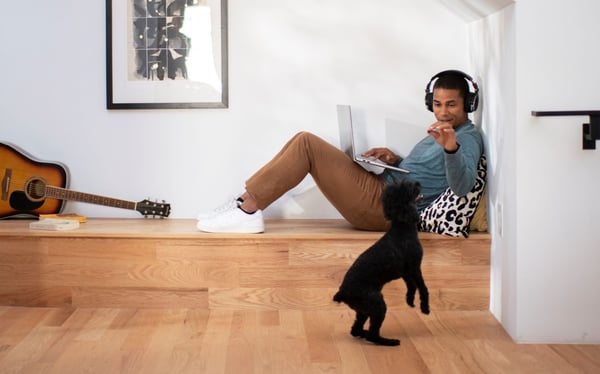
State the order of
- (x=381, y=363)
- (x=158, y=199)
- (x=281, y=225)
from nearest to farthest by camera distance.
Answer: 1. (x=381, y=363)
2. (x=281, y=225)
3. (x=158, y=199)

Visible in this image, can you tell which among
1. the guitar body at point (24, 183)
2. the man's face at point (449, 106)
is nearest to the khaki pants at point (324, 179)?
the man's face at point (449, 106)

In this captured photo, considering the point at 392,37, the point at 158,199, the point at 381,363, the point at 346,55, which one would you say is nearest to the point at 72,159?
the point at 158,199

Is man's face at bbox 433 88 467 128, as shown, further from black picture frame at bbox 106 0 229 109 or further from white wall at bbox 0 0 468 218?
black picture frame at bbox 106 0 229 109

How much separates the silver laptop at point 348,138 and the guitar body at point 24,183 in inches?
54.5

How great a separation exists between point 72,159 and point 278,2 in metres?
1.27

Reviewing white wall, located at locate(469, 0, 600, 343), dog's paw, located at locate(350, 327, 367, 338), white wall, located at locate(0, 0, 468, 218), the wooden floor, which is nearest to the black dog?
dog's paw, located at locate(350, 327, 367, 338)

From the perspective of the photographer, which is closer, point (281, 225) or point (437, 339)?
point (437, 339)

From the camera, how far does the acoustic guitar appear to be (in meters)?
3.72

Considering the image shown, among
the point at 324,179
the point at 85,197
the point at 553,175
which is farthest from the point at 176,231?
the point at 553,175

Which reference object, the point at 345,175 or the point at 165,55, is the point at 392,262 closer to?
the point at 345,175

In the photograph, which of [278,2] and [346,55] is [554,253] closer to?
[346,55]

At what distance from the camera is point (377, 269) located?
8.90ft

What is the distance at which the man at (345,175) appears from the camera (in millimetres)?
3312

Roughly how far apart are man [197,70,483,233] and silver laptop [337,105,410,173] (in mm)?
67
